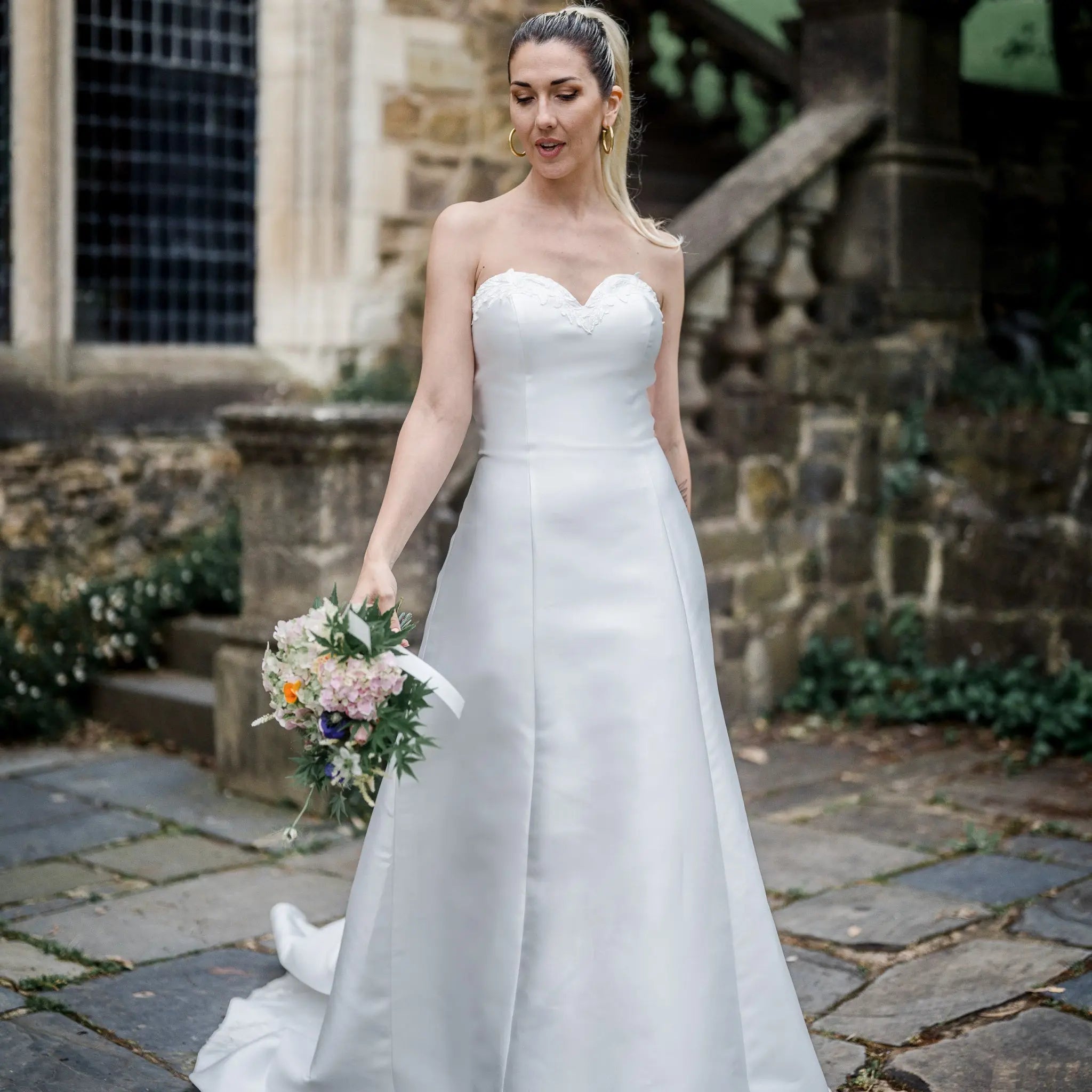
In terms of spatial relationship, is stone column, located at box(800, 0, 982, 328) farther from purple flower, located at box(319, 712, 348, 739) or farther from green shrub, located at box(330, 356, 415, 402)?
purple flower, located at box(319, 712, 348, 739)

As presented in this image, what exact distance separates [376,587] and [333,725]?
0.28 metres

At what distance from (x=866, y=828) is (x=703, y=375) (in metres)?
2.30

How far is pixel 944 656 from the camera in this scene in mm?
6789

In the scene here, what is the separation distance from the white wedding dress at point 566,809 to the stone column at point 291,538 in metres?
2.17

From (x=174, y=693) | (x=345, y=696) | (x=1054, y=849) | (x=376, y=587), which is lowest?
(x=1054, y=849)

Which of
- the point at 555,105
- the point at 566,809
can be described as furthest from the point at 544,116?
the point at 566,809

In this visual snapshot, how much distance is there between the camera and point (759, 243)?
6.50 m

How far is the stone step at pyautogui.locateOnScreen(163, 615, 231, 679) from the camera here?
22.8ft

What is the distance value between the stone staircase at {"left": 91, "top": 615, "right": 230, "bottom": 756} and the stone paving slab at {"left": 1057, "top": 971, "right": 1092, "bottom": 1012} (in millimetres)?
3542

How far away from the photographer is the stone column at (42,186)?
7223mm

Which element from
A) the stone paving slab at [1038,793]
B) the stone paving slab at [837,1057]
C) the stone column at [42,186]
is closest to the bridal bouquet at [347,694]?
the stone paving slab at [837,1057]

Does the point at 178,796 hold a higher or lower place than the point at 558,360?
lower

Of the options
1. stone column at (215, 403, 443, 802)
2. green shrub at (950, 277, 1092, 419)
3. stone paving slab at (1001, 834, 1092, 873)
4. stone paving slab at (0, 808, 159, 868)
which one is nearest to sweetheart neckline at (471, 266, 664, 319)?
stone column at (215, 403, 443, 802)

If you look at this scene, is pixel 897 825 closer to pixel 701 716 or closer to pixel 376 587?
pixel 701 716
